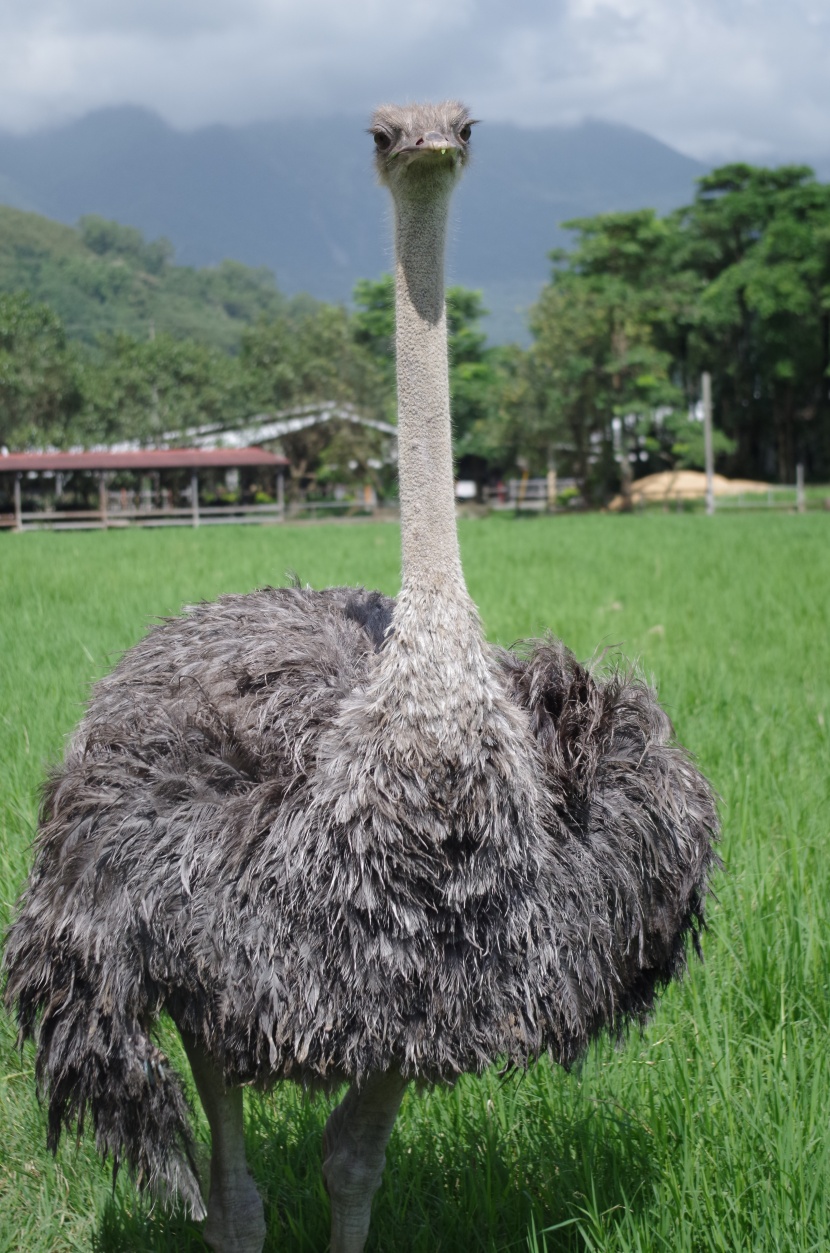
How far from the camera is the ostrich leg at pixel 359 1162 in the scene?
108 inches

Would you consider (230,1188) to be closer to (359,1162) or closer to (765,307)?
(359,1162)

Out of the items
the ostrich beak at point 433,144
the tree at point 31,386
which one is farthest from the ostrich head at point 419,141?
the tree at point 31,386

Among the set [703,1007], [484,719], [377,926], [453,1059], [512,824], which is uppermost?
[484,719]

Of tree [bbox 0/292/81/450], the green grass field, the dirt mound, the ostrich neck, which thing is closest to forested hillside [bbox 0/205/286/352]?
tree [bbox 0/292/81/450]

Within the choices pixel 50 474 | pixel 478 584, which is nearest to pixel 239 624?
pixel 478 584

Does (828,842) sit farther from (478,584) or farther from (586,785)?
(478,584)

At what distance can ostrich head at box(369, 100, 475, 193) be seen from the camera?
103 inches

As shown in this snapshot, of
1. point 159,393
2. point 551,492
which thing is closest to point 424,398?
point 551,492

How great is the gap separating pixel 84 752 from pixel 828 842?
2.82 meters

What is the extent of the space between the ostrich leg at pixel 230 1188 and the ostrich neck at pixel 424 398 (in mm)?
1135

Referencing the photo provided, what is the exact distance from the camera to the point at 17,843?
448 cm

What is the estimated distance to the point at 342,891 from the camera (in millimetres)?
2383

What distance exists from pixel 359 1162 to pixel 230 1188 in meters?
0.27

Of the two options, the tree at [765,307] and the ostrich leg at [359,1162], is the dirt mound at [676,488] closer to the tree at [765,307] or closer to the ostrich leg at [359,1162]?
the tree at [765,307]
